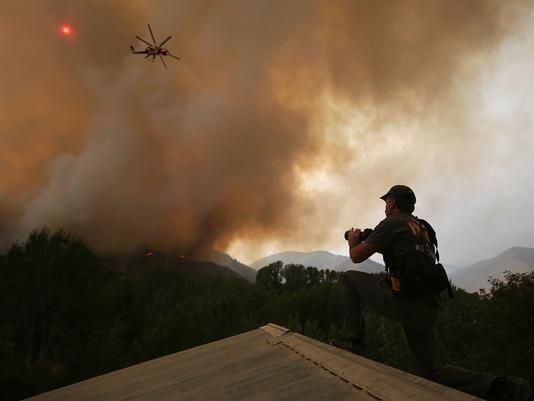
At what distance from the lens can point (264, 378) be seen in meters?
3.93

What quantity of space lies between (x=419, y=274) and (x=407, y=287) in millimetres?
177

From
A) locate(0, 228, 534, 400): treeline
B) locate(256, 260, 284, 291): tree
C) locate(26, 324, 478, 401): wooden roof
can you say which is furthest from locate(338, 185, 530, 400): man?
locate(256, 260, 284, 291): tree

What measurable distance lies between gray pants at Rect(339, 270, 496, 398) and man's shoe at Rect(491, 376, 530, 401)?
0.06 metres

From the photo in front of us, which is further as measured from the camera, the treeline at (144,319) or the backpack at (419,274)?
the treeline at (144,319)

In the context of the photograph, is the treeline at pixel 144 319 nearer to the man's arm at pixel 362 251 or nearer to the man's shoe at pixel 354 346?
the man's shoe at pixel 354 346

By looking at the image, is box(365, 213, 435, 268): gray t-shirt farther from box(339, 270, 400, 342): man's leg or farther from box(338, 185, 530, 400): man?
box(339, 270, 400, 342): man's leg

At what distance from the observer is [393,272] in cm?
397

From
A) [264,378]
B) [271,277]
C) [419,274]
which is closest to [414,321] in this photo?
[419,274]

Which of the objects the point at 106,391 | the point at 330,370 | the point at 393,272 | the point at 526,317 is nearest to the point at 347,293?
the point at 393,272

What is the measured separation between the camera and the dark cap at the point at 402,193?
4.35 meters

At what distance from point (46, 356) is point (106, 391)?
4203cm

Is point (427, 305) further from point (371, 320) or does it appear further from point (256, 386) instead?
point (371, 320)

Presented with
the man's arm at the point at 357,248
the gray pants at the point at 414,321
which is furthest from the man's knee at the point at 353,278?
the man's arm at the point at 357,248

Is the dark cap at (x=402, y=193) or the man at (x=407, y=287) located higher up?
the dark cap at (x=402, y=193)
